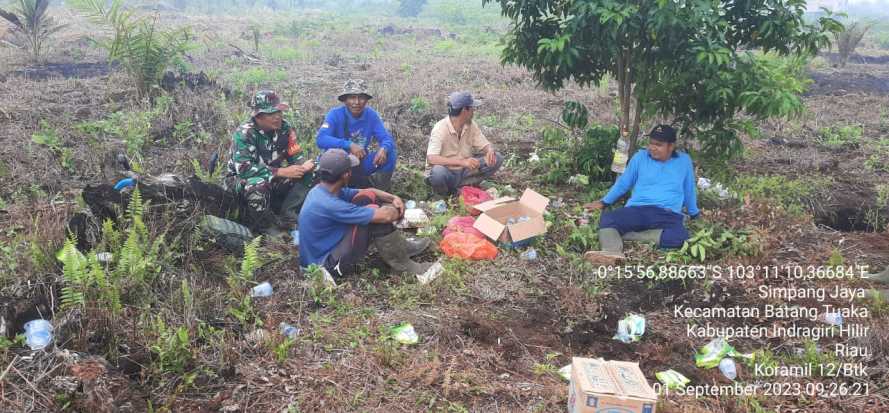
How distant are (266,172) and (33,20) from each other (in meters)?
8.40

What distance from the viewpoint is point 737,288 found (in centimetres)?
394

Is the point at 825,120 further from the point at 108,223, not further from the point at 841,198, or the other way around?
the point at 108,223

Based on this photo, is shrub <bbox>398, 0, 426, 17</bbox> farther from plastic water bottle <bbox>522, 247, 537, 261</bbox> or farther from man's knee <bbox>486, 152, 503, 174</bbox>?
plastic water bottle <bbox>522, 247, 537, 261</bbox>

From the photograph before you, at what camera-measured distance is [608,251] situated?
432 centimetres

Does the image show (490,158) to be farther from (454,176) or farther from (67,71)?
(67,71)

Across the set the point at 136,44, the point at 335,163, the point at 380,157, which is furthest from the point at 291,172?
the point at 136,44

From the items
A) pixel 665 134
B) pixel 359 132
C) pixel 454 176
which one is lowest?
pixel 454 176

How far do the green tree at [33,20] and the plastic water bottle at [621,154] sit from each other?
32.4 feet

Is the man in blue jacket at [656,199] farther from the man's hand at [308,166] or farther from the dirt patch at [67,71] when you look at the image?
the dirt patch at [67,71]

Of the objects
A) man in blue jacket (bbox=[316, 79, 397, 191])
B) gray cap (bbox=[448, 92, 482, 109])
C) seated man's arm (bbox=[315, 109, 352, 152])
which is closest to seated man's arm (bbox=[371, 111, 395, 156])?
man in blue jacket (bbox=[316, 79, 397, 191])

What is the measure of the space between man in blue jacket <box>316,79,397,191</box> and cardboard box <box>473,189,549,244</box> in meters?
1.26

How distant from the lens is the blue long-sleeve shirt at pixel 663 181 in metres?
4.64

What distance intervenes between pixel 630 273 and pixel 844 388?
147cm

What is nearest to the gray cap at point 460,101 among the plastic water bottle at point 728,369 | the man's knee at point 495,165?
the man's knee at point 495,165
